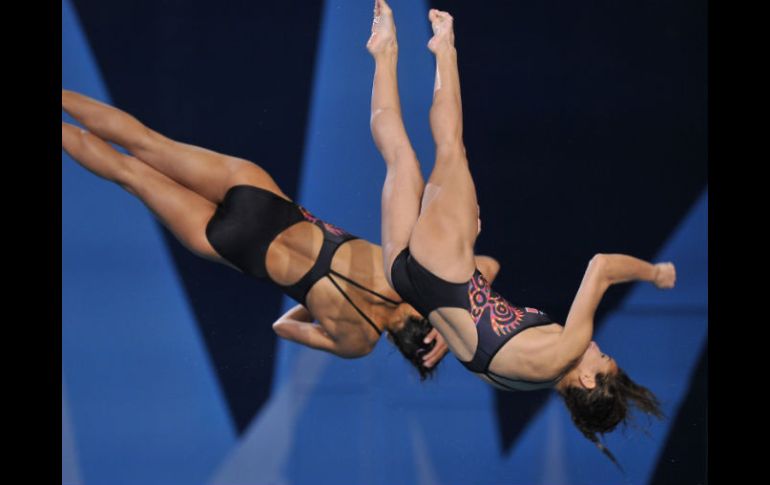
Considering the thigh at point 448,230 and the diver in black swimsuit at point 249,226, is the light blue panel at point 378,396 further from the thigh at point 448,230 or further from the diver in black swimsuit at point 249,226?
the thigh at point 448,230

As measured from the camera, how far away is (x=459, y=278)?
3.12m

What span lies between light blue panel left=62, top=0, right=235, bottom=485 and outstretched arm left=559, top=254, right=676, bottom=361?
1762 mm

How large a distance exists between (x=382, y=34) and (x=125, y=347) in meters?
1.90

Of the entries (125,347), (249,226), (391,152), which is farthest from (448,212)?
(125,347)

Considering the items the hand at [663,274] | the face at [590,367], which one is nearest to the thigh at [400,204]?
the face at [590,367]

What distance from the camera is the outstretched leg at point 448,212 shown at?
10.0 ft

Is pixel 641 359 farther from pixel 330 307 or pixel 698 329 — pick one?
pixel 330 307

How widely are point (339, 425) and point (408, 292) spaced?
120 cm

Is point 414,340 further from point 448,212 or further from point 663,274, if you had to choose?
point 663,274

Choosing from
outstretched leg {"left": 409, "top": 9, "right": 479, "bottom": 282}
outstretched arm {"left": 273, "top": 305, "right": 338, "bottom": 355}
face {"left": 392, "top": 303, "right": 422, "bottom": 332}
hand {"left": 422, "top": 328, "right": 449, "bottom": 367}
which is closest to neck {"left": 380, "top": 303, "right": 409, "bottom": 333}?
face {"left": 392, "top": 303, "right": 422, "bottom": 332}

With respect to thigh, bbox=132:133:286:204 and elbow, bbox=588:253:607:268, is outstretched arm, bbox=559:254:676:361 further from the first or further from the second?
thigh, bbox=132:133:286:204

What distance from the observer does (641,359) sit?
4.21 meters

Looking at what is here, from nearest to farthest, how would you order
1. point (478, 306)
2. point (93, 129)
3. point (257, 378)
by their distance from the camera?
point (478, 306) < point (93, 129) < point (257, 378)

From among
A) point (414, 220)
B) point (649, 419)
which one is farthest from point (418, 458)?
point (414, 220)
